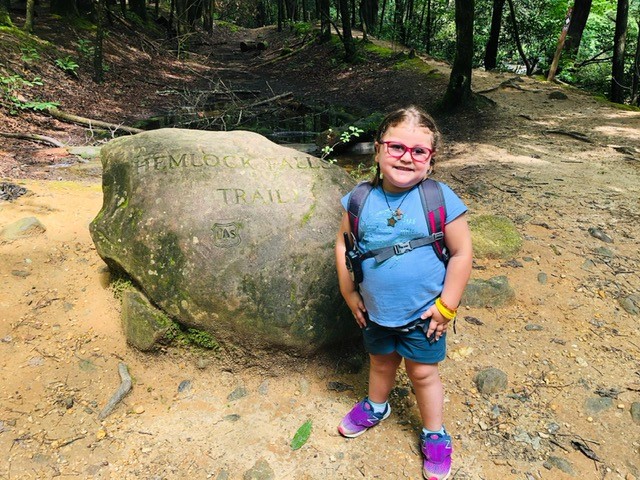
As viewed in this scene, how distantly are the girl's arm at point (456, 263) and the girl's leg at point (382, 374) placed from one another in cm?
43

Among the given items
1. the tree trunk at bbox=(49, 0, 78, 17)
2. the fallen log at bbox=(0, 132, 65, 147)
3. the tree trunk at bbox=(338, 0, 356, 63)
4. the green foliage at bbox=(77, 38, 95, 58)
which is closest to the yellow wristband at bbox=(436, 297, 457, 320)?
the fallen log at bbox=(0, 132, 65, 147)

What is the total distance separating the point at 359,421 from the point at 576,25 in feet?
46.1

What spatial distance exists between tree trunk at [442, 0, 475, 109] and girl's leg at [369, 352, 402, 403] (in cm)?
755

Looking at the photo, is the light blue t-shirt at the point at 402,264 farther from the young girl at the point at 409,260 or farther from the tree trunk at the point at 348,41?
the tree trunk at the point at 348,41

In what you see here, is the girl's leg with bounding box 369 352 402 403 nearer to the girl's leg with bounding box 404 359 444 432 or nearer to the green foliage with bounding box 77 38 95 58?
the girl's leg with bounding box 404 359 444 432

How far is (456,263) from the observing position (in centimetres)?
192

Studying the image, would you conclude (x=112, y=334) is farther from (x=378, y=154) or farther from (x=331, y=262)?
(x=378, y=154)

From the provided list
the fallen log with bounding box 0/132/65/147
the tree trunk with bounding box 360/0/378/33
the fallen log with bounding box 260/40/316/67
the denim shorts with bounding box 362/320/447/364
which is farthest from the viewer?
the tree trunk with bounding box 360/0/378/33

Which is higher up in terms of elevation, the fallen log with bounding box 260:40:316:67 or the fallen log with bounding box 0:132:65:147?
the fallen log with bounding box 260:40:316:67

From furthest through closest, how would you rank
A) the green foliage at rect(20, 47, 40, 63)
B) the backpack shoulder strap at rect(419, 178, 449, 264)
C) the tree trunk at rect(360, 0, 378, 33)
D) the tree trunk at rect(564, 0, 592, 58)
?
1. the tree trunk at rect(360, 0, 378, 33)
2. the tree trunk at rect(564, 0, 592, 58)
3. the green foliage at rect(20, 47, 40, 63)
4. the backpack shoulder strap at rect(419, 178, 449, 264)

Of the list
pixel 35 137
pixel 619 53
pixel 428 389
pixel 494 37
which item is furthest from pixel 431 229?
pixel 494 37

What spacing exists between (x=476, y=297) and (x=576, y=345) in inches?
28.4

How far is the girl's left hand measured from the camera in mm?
1947

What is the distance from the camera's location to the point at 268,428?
2.46m
